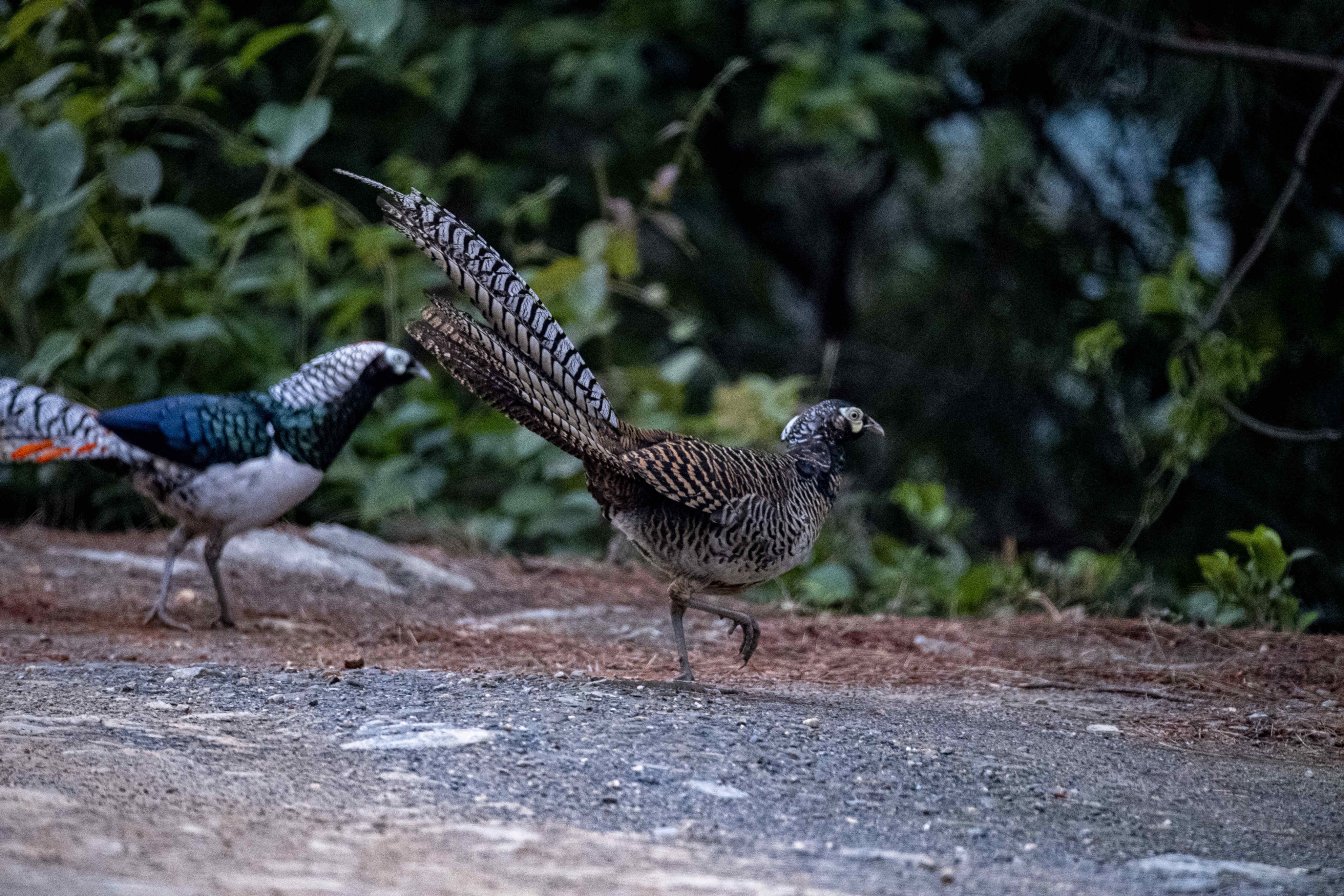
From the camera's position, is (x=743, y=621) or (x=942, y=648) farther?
(x=942, y=648)

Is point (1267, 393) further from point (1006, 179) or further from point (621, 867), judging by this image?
point (621, 867)

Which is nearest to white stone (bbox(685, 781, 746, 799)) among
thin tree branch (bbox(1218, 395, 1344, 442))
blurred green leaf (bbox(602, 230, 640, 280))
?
thin tree branch (bbox(1218, 395, 1344, 442))

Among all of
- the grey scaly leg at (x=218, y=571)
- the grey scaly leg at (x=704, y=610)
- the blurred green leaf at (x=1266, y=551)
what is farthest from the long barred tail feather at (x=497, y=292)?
the blurred green leaf at (x=1266, y=551)

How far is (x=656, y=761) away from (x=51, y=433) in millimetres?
3422

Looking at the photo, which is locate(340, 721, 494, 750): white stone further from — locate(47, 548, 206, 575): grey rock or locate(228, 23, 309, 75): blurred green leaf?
locate(228, 23, 309, 75): blurred green leaf

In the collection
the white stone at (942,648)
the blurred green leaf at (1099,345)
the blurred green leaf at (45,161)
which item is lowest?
the white stone at (942,648)

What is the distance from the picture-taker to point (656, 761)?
3275mm

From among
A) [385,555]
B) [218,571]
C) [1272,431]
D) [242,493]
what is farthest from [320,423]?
[1272,431]

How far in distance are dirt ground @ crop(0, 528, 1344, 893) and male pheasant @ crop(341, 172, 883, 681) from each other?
16.6 inches

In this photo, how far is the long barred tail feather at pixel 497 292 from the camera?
152 inches

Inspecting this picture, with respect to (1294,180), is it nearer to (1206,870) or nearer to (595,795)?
(1206,870)

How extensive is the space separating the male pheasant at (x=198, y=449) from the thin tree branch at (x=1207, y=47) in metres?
4.40

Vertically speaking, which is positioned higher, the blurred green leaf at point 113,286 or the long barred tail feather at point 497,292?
the blurred green leaf at point 113,286

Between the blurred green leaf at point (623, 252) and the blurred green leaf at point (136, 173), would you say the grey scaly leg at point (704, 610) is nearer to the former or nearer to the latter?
the blurred green leaf at point (623, 252)
